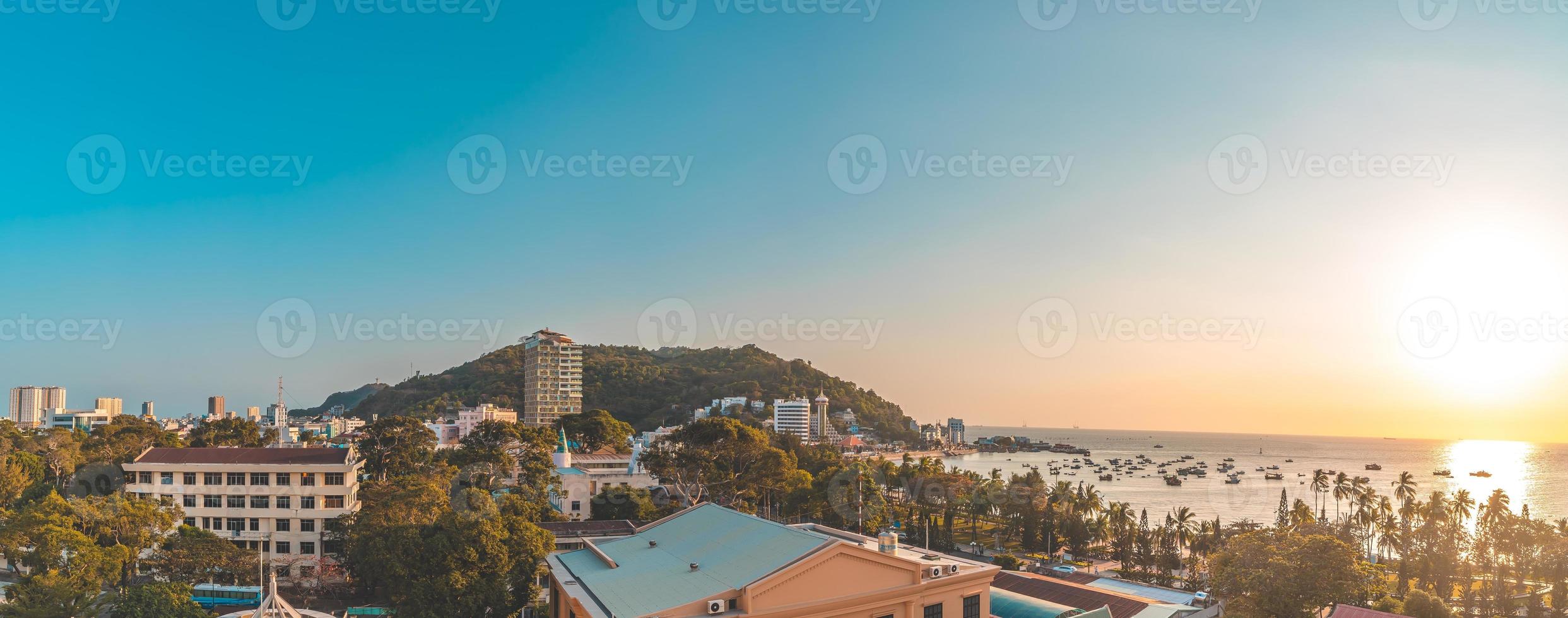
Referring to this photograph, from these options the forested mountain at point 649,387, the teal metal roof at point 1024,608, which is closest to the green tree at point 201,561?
the teal metal roof at point 1024,608

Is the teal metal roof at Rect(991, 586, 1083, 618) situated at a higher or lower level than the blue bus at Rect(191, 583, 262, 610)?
higher

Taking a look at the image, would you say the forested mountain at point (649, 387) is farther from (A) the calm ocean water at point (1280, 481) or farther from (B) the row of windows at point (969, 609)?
(B) the row of windows at point (969, 609)

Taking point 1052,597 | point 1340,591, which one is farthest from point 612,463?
point 1340,591

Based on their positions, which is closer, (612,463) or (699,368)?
(612,463)

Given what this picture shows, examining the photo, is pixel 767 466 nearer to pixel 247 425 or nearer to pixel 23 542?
pixel 23 542

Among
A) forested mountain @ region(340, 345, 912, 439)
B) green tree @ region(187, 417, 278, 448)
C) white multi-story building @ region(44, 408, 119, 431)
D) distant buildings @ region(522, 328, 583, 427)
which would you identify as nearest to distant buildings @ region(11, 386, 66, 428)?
white multi-story building @ region(44, 408, 119, 431)

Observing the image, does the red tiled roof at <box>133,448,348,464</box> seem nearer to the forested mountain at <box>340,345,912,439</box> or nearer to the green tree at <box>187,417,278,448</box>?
the green tree at <box>187,417,278,448</box>

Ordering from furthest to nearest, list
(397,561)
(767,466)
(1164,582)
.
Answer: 1. (767,466)
2. (1164,582)
3. (397,561)
